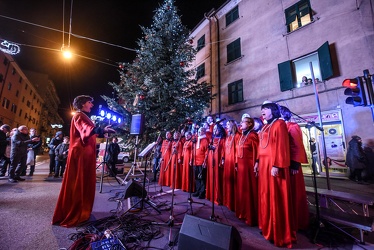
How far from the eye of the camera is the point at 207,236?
1843 mm

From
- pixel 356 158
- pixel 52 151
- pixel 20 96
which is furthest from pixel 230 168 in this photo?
pixel 20 96

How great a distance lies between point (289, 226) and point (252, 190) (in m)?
1.12

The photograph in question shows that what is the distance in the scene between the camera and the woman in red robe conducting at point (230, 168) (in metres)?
4.48

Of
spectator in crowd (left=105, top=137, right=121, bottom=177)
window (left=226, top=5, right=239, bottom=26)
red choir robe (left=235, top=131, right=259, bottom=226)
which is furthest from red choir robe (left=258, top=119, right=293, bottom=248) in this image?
window (left=226, top=5, right=239, bottom=26)

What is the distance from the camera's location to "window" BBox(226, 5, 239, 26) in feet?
46.8

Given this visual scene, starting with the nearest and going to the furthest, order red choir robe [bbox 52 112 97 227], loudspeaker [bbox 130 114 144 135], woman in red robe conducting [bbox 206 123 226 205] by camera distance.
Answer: red choir robe [bbox 52 112 97 227], loudspeaker [bbox 130 114 144 135], woman in red robe conducting [bbox 206 123 226 205]

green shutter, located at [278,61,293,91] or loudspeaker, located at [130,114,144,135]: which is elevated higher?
green shutter, located at [278,61,293,91]

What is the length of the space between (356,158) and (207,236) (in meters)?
8.78

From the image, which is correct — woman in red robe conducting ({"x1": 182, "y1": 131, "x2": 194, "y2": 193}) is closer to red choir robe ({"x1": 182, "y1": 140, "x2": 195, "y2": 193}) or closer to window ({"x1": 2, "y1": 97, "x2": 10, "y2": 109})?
red choir robe ({"x1": 182, "y1": 140, "x2": 195, "y2": 193})

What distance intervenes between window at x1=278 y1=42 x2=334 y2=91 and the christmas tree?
4790 millimetres

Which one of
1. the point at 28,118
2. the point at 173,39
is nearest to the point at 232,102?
the point at 173,39

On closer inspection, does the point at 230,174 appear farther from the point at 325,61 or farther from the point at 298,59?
the point at 298,59

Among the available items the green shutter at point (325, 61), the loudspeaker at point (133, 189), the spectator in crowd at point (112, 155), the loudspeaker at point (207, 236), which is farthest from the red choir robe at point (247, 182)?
the green shutter at point (325, 61)

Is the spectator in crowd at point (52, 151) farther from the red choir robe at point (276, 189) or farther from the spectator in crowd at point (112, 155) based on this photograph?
the red choir robe at point (276, 189)
